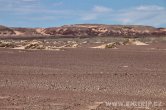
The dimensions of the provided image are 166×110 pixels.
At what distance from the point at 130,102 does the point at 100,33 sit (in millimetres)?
117366

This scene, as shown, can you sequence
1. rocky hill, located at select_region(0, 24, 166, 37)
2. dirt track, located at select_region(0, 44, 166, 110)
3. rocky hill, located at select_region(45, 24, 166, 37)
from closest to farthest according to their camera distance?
dirt track, located at select_region(0, 44, 166, 110) < rocky hill, located at select_region(0, 24, 166, 37) < rocky hill, located at select_region(45, 24, 166, 37)

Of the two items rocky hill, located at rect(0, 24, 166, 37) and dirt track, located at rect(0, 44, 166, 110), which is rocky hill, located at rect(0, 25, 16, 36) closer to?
rocky hill, located at rect(0, 24, 166, 37)

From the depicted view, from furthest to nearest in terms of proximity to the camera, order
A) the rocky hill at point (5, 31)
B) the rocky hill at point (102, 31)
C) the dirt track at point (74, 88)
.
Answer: the rocky hill at point (102, 31) < the rocky hill at point (5, 31) < the dirt track at point (74, 88)

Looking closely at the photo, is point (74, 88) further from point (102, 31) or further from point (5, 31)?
point (102, 31)

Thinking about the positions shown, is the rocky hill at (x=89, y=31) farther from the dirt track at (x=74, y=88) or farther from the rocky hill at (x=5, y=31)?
the dirt track at (x=74, y=88)

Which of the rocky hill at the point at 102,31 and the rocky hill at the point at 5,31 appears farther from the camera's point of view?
the rocky hill at the point at 102,31

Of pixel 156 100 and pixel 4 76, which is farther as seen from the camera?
pixel 4 76

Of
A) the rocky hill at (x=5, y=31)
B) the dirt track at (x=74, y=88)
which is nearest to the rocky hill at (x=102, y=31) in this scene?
the rocky hill at (x=5, y=31)

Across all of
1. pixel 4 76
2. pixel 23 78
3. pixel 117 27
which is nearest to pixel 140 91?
pixel 23 78

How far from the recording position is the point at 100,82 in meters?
14.0

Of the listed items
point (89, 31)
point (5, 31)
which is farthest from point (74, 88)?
point (89, 31)

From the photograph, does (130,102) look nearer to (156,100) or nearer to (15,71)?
(156,100)

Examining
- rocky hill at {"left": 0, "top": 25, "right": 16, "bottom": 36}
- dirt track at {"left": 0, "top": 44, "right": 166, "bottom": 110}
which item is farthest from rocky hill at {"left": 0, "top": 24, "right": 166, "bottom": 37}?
dirt track at {"left": 0, "top": 44, "right": 166, "bottom": 110}

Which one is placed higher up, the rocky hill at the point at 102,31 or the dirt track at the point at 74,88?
the dirt track at the point at 74,88
